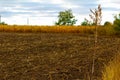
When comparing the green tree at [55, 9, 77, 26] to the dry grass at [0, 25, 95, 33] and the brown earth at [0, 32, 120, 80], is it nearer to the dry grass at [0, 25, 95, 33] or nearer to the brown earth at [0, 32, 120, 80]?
the dry grass at [0, 25, 95, 33]

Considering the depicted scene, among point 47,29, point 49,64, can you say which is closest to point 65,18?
point 47,29

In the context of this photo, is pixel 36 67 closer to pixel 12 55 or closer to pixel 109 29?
pixel 12 55

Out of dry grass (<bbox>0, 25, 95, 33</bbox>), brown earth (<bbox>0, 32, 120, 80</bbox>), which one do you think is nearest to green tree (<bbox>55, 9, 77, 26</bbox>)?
dry grass (<bbox>0, 25, 95, 33</bbox>)

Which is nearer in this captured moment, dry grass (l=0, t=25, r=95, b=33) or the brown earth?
the brown earth

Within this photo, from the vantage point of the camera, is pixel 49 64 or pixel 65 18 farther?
pixel 65 18

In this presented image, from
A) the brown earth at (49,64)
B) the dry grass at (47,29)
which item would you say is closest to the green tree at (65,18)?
the dry grass at (47,29)

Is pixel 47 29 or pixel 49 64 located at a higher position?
pixel 47 29

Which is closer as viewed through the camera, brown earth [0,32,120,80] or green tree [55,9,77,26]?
brown earth [0,32,120,80]

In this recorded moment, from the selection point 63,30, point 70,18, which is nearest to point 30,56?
point 63,30

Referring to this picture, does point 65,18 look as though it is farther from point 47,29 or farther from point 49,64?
point 49,64

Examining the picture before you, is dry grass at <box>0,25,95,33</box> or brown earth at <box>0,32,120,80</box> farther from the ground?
dry grass at <box>0,25,95,33</box>

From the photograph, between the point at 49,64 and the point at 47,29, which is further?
the point at 47,29

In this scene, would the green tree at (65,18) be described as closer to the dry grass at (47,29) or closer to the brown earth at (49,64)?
the dry grass at (47,29)

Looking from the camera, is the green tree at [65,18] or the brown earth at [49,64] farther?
the green tree at [65,18]
